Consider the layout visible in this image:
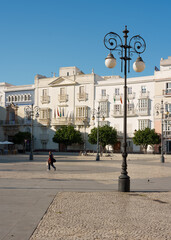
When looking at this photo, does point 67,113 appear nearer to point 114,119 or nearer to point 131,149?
point 114,119

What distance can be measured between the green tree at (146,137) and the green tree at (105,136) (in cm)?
372

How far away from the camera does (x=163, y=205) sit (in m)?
8.90

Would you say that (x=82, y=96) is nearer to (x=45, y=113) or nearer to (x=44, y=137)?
(x=45, y=113)

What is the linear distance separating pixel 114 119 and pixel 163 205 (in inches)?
1831

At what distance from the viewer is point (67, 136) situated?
5412 cm

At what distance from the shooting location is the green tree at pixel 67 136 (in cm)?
5419

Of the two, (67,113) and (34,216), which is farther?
(67,113)

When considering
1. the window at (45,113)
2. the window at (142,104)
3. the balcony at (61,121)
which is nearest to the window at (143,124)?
the window at (142,104)

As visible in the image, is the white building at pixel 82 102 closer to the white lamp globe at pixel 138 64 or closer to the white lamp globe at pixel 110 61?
the white lamp globe at pixel 138 64

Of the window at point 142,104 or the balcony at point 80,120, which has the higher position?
the window at point 142,104

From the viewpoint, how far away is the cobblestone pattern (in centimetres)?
588

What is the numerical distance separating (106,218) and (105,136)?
4366cm

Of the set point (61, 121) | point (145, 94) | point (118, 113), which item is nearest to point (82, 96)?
point (61, 121)

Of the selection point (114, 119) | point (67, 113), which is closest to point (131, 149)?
point (114, 119)
